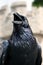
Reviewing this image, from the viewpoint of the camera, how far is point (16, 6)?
9.07 feet

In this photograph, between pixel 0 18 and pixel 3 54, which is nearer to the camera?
pixel 3 54

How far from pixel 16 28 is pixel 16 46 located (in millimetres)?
50

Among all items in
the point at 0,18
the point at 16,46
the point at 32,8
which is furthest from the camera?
the point at 32,8

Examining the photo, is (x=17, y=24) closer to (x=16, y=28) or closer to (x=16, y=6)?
(x=16, y=28)

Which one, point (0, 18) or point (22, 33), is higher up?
point (22, 33)

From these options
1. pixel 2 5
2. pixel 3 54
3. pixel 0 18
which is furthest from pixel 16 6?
pixel 3 54

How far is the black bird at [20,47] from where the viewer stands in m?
0.71

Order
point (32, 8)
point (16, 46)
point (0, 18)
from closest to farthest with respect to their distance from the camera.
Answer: point (16, 46) → point (0, 18) → point (32, 8)

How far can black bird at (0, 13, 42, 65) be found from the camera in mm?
709

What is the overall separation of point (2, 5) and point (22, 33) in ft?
6.77

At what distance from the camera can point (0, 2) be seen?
9.01 ft

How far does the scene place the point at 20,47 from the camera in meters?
0.71

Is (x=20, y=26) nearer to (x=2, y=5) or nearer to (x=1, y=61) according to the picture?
(x=1, y=61)

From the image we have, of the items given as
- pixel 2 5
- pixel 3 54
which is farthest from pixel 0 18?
pixel 3 54
